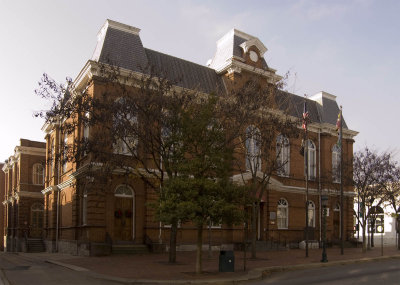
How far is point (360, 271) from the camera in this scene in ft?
62.2

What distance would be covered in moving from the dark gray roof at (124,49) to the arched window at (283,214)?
15.3 m

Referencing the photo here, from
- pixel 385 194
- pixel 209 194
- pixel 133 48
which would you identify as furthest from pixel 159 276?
pixel 385 194

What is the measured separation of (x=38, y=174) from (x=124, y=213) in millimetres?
20712

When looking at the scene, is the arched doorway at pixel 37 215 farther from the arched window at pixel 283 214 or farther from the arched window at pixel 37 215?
the arched window at pixel 283 214

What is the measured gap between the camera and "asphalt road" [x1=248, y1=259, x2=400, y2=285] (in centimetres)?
1556

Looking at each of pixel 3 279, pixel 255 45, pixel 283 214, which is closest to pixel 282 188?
pixel 283 214

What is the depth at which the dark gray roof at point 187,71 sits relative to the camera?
30688mm

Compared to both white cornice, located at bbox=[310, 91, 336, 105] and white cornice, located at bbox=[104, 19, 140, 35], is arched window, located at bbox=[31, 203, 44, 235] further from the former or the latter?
white cornice, located at bbox=[310, 91, 336, 105]

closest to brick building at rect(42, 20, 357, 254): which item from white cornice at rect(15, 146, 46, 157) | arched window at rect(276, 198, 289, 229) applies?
arched window at rect(276, 198, 289, 229)

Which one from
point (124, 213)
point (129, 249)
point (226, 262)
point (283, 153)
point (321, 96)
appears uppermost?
point (321, 96)

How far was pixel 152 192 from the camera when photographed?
27.7 metres

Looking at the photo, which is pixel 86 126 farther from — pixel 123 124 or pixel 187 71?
pixel 187 71

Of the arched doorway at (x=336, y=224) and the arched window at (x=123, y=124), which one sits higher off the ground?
the arched window at (x=123, y=124)

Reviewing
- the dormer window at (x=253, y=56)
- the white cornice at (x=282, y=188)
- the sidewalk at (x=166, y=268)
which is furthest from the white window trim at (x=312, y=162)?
the sidewalk at (x=166, y=268)
